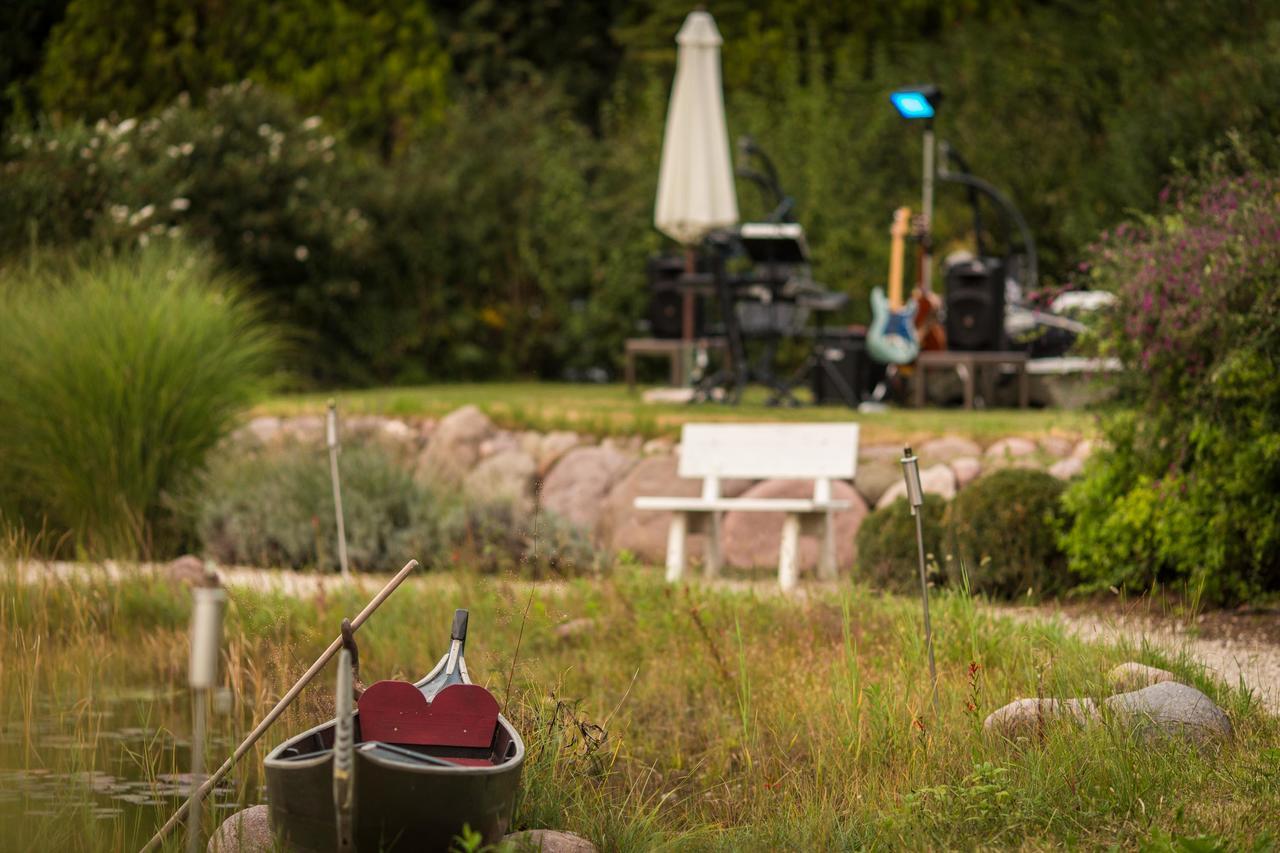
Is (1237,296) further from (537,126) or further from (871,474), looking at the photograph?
(537,126)

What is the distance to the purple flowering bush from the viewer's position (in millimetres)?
6777

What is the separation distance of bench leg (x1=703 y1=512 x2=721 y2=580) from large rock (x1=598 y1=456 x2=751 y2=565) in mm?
533

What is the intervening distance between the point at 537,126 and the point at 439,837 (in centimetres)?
1281

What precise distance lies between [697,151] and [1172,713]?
849cm

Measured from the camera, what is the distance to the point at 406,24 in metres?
18.5

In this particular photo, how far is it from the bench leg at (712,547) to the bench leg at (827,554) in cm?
52

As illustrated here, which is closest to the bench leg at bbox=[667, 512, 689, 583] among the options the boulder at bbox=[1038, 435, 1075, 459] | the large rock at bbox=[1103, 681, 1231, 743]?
the boulder at bbox=[1038, 435, 1075, 459]

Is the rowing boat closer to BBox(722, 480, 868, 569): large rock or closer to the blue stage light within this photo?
BBox(722, 480, 868, 569): large rock

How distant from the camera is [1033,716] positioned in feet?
15.7

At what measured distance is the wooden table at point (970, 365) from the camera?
464 inches

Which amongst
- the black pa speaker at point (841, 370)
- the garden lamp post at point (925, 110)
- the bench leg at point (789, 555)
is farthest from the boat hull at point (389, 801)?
the garden lamp post at point (925, 110)

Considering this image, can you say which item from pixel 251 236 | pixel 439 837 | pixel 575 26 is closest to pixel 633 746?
pixel 439 837

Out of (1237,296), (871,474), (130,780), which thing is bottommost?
(130,780)

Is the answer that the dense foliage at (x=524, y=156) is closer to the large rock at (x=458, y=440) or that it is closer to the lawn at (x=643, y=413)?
the lawn at (x=643, y=413)
